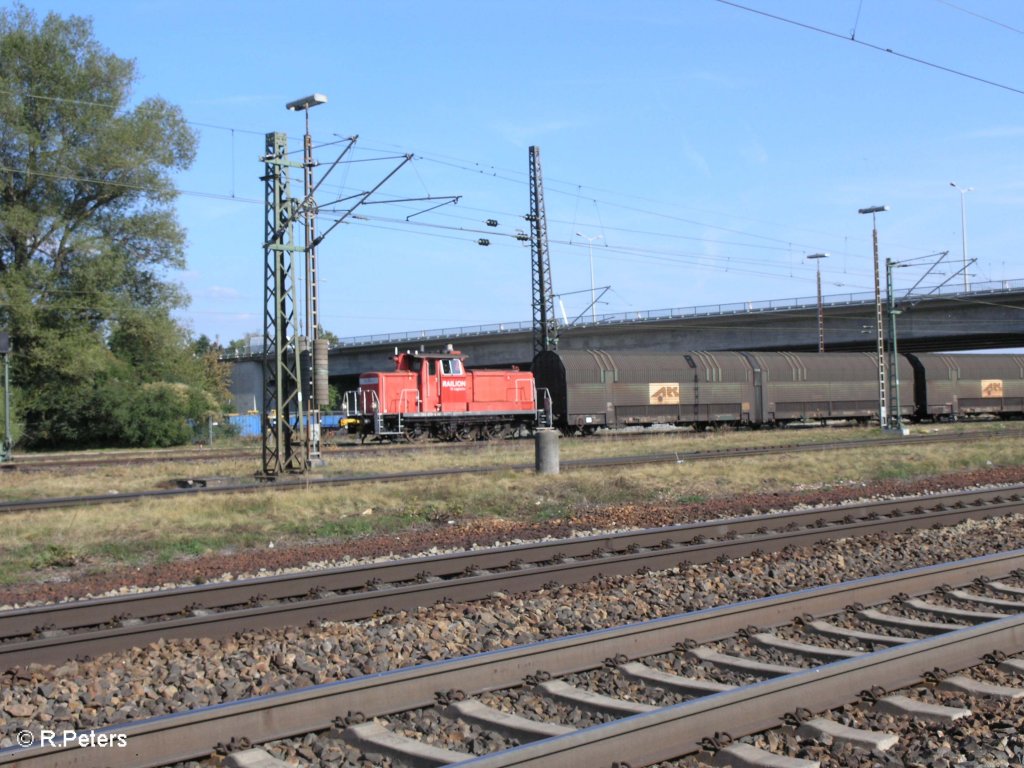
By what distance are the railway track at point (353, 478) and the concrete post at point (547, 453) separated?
995 mm

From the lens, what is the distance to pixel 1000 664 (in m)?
6.31

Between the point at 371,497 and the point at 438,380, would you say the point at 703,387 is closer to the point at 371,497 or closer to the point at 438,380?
the point at 438,380

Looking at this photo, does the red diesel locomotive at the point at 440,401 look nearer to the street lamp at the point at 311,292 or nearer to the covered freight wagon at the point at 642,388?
the covered freight wagon at the point at 642,388

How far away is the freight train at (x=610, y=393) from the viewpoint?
36625 mm

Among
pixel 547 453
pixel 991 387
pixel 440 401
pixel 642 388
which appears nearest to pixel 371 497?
pixel 547 453

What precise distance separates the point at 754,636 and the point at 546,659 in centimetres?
176

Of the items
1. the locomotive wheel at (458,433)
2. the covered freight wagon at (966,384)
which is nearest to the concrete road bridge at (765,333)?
the covered freight wagon at (966,384)

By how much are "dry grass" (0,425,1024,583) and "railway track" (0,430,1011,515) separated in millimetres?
787

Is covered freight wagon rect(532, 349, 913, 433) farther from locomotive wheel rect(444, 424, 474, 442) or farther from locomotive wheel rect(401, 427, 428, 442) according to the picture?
locomotive wheel rect(401, 427, 428, 442)

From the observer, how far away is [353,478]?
19719mm

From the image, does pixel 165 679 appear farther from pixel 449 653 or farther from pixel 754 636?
pixel 754 636

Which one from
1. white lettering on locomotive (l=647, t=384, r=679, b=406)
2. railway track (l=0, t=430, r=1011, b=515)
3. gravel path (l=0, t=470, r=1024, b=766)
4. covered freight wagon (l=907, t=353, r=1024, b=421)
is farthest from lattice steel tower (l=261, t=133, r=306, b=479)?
covered freight wagon (l=907, t=353, r=1024, b=421)

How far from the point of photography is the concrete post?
20.0 meters

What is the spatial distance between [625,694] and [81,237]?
4268cm
